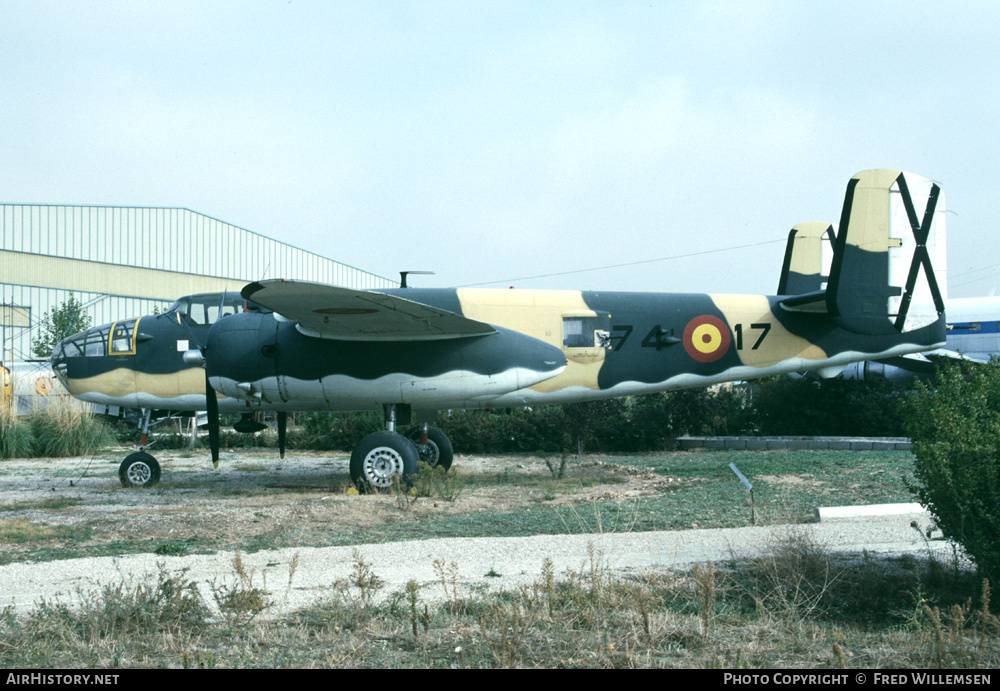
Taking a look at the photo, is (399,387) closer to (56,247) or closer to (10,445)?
(10,445)

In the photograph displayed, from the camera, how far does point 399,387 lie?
1240 centimetres

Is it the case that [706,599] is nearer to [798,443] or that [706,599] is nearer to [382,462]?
[382,462]

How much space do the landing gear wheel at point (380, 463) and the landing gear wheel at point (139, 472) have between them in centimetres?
387

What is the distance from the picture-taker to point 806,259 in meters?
16.6

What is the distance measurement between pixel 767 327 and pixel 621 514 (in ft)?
18.6

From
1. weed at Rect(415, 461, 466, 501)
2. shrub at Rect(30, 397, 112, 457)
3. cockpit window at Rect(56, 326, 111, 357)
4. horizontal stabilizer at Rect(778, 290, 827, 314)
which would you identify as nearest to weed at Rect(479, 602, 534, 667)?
weed at Rect(415, 461, 466, 501)

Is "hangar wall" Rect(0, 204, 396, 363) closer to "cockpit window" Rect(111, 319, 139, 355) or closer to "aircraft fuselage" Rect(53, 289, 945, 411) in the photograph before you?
"cockpit window" Rect(111, 319, 139, 355)

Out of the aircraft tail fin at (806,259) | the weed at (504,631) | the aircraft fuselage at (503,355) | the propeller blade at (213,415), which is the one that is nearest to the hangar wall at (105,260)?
the aircraft fuselage at (503,355)

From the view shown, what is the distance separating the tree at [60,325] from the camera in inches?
1266

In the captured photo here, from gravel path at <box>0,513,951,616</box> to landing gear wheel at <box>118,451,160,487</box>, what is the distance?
6435 millimetres

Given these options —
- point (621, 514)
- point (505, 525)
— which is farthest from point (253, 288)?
point (621, 514)

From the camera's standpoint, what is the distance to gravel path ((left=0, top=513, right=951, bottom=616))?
593 cm

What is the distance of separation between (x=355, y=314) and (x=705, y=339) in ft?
19.4
